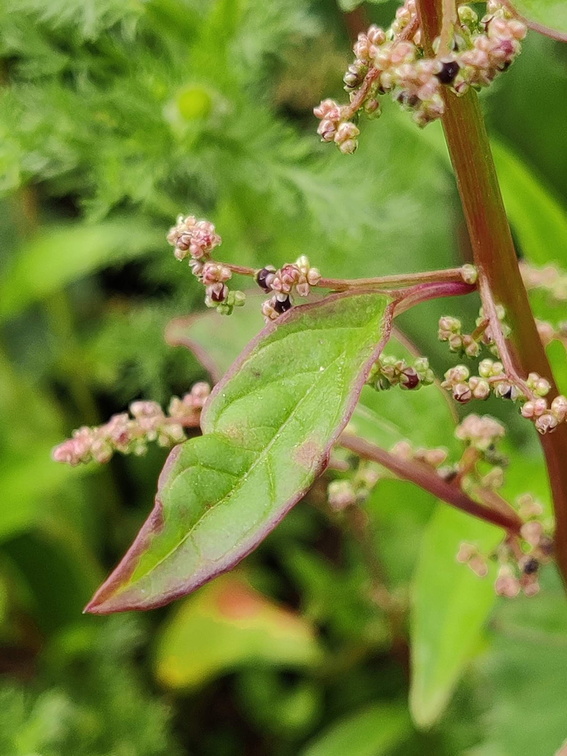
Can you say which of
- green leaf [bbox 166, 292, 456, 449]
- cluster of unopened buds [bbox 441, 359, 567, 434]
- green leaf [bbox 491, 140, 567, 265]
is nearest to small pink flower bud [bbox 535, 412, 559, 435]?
cluster of unopened buds [bbox 441, 359, 567, 434]

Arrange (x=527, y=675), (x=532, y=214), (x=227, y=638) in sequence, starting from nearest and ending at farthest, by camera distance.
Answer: (x=532, y=214) < (x=527, y=675) < (x=227, y=638)

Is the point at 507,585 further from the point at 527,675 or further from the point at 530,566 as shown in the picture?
the point at 527,675

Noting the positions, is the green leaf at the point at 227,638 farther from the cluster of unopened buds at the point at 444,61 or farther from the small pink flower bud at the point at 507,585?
the cluster of unopened buds at the point at 444,61

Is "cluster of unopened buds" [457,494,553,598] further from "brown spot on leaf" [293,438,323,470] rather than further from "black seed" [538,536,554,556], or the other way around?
"brown spot on leaf" [293,438,323,470]

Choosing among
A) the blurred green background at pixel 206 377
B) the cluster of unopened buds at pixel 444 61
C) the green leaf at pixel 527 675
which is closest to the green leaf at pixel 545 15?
the cluster of unopened buds at pixel 444 61

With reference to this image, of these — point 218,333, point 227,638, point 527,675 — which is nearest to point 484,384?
point 218,333

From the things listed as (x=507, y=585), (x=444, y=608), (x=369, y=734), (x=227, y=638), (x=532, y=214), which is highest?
(x=532, y=214)

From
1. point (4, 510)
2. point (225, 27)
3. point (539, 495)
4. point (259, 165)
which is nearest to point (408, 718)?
point (539, 495)
